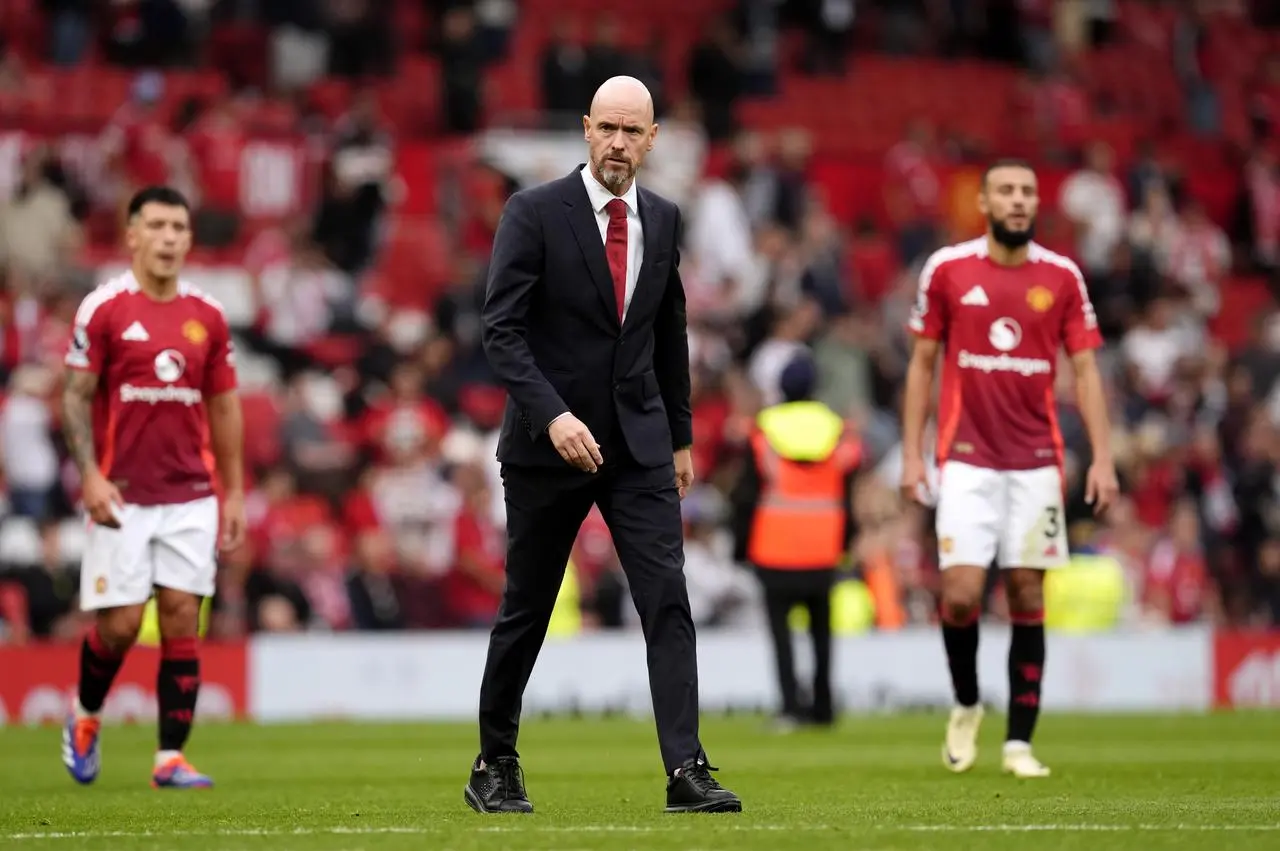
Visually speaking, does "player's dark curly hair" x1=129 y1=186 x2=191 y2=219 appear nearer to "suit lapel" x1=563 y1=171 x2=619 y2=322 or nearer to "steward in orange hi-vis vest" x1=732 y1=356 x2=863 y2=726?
"suit lapel" x1=563 y1=171 x2=619 y2=322

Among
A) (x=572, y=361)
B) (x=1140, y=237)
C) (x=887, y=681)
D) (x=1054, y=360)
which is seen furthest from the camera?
(x=1140, y=237)

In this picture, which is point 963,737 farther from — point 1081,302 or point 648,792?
point 1081,302

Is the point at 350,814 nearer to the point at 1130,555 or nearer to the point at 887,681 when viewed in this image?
the point at 887,681

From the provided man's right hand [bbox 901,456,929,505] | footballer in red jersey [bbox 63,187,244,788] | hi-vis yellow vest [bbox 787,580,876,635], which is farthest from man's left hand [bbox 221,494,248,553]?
hi-vis yellow vest [bbox 787,580,876,635]

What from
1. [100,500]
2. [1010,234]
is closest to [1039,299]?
[1010,234]

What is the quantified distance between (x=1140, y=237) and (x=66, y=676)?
14.3m

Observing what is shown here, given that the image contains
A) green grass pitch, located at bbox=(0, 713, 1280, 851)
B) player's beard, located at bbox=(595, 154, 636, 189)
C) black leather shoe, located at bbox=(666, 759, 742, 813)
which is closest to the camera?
green grass pitch, located at bbox=(0, 713, 1280, 851)

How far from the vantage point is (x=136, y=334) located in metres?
10.6

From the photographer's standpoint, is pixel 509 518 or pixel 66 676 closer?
pixel 509 518

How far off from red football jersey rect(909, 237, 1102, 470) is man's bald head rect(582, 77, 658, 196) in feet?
10.5

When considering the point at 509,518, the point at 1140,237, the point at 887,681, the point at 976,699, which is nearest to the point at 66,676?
the point at 887,681

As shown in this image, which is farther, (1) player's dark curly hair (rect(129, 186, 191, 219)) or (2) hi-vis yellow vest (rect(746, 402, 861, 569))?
(2) hi-vis yellow vest (rect(746, 402, 861, 569))

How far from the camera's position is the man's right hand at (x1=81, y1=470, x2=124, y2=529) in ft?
33.8

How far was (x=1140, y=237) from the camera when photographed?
26.1 metres
